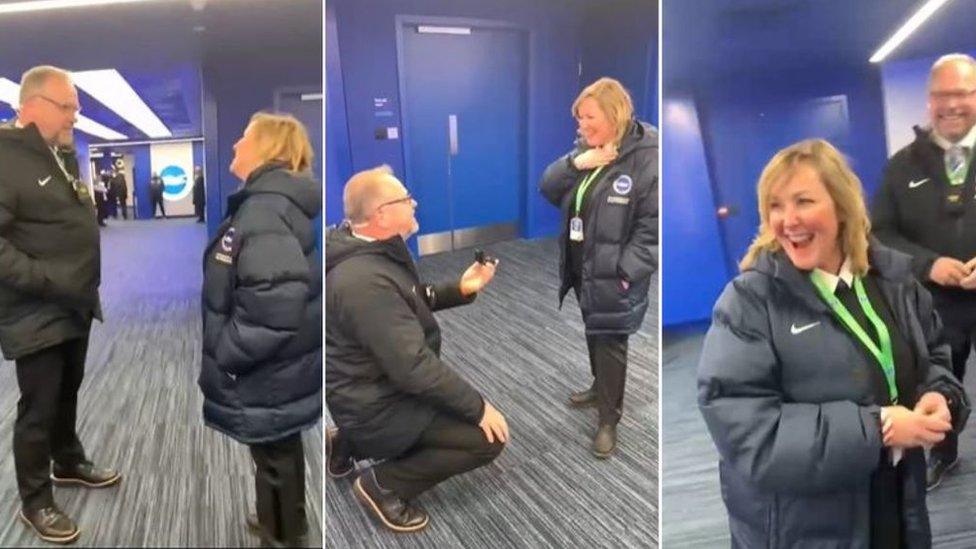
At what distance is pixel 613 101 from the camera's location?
1782mm

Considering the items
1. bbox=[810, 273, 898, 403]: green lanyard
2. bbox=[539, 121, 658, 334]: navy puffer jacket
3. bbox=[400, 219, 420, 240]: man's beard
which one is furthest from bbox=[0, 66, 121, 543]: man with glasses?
bbox=[810, 273, 898, 403]: green lanyard

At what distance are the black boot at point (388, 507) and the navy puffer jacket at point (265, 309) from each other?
0.25 metres

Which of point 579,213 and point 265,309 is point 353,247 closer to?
point 265,309

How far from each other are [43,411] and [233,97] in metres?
0.92

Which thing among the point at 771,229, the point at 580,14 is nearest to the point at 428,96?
the point at 580,14

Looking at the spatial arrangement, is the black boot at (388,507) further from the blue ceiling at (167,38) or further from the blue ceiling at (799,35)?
the blue ceiling at (799,35)

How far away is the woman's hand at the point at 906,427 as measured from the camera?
5.26ft

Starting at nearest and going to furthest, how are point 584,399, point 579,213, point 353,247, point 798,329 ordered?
point 798,329, point 353,247, point 579,213, point 584,399

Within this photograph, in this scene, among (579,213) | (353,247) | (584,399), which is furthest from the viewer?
(584,399)

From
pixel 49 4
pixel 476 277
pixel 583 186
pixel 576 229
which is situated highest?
pixel 49 4

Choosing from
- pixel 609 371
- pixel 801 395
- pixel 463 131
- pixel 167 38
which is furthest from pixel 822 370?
pixel 167 38

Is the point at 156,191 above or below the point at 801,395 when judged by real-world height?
above

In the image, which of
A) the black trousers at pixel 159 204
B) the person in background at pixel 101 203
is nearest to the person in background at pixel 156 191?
the black trousers at pixel 159 204

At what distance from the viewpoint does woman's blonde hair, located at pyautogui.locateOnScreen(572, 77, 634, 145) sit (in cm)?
177
